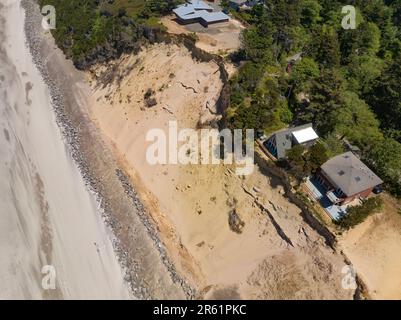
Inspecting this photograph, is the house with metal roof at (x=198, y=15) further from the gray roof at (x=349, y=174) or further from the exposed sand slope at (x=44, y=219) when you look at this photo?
the gray roof at (x=349, y=174)

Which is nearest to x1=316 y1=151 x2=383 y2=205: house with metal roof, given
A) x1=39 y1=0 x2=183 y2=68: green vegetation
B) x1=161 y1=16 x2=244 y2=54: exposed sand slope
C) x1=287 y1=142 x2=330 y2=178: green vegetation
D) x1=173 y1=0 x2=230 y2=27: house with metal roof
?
x1=287 y1=142 x2=330 y2=178: green vegetation

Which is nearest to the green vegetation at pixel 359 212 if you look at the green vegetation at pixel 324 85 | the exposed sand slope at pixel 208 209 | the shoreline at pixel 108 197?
the exposed sand slope at pixel 208 209

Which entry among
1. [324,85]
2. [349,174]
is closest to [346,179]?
[349,174]

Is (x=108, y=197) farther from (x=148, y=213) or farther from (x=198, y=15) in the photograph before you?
(x=198, y=15)

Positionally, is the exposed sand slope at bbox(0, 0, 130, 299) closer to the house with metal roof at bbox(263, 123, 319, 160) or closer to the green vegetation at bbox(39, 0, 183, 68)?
the green vegetation at bbox(39, 0, 183, 68)

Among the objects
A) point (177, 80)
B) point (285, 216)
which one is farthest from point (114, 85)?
point (285, 216)

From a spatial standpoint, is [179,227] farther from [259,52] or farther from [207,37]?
[207,37]
